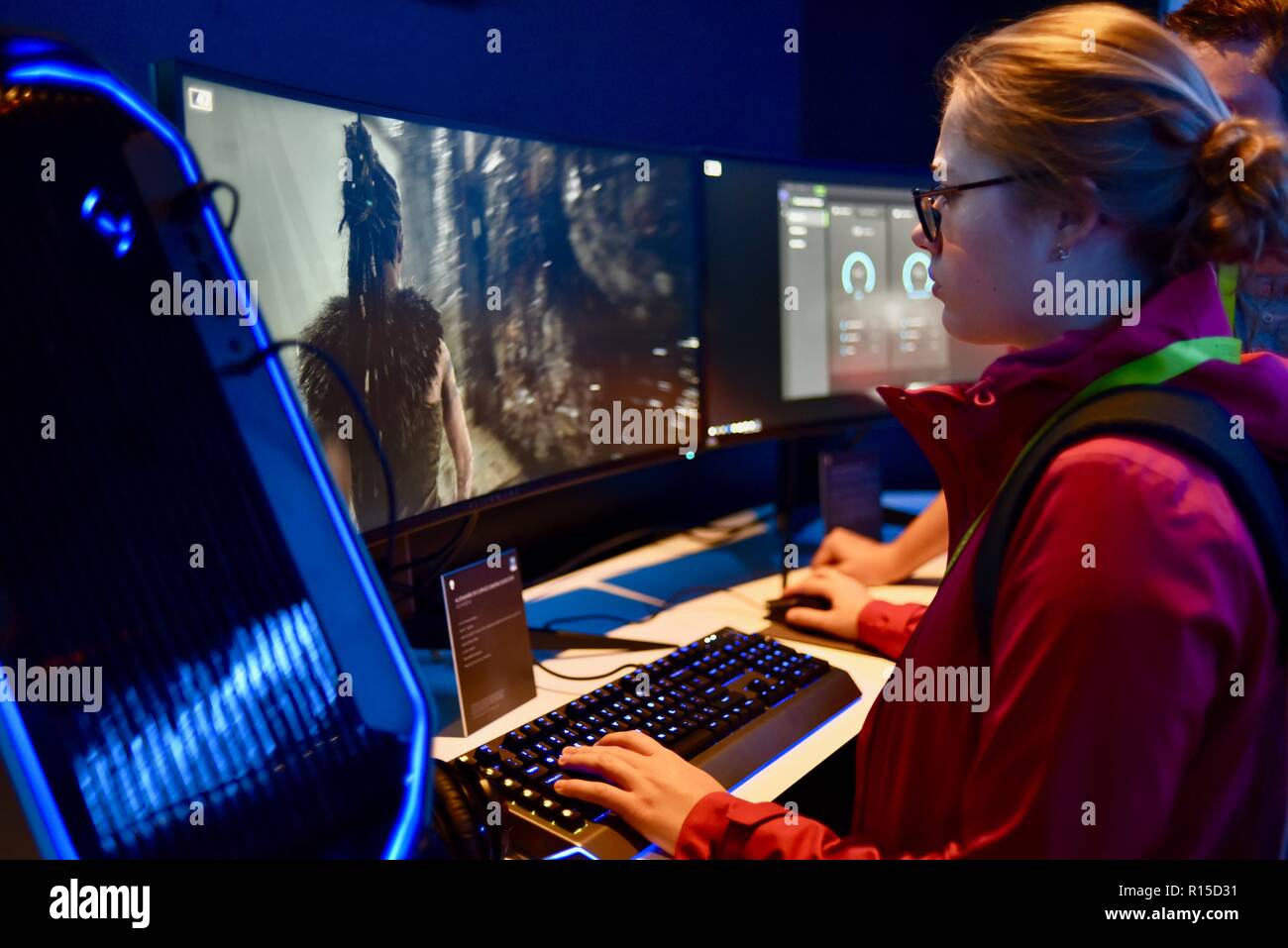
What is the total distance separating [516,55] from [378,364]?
2.17ft

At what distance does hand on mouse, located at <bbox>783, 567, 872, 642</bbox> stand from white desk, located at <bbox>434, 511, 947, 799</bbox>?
0.11ft

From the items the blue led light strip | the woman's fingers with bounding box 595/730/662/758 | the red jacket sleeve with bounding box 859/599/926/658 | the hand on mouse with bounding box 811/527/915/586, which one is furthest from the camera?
the hand on mouse with bounding box 811/527/915/586

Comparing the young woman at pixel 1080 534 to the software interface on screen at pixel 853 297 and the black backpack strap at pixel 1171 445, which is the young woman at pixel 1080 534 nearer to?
the black backpack strap at pixel 1171 445

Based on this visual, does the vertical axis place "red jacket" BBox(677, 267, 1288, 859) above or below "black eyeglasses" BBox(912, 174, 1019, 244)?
below

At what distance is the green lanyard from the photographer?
2.14ft

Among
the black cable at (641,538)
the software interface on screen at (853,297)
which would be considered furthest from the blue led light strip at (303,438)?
the software interface on screen at (853,297)

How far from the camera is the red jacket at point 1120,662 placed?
1.86 ft

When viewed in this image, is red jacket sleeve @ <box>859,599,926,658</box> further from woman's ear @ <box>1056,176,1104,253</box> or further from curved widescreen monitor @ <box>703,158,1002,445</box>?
woman's ear @ <box>1056,176,1104,253</box>

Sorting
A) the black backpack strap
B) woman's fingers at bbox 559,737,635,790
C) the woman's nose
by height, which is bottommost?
woman's fingers at bbox 559,737,635,790

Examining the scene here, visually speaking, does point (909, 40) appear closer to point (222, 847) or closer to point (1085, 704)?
point (1085, 704)

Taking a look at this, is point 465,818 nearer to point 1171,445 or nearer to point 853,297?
point 1171,445

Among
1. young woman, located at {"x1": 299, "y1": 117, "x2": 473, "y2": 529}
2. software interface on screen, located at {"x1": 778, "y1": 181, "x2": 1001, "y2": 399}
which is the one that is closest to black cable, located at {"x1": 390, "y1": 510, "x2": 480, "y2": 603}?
young woman, located at {"x1": 299, "y1": 117, "x2": 473, "y2": 529}

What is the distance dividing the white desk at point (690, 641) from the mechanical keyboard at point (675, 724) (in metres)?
0.02

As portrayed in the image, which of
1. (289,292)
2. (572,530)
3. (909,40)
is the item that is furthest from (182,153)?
(909,40)
